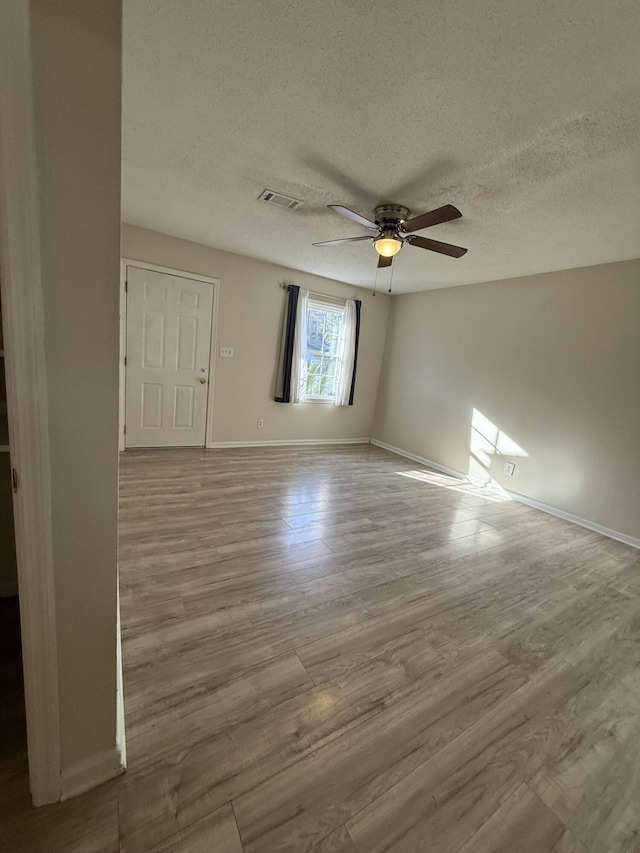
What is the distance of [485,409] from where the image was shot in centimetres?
430

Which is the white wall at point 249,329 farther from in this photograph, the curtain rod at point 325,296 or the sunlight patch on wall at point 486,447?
the sunlight patch on wall at point 486,447

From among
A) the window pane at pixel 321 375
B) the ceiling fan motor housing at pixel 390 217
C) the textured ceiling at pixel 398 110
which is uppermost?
the textured ceiling at pixel 398 110

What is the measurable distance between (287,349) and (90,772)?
425 cm

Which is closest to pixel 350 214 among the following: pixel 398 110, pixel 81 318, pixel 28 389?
pixel 398 110

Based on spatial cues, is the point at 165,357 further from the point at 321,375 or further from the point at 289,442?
the point at 321,375

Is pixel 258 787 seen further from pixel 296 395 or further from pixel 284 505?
pixel 296 395

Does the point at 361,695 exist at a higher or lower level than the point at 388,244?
lower

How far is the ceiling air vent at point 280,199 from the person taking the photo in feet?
8.27

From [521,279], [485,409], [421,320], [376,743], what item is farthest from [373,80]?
[421,320]

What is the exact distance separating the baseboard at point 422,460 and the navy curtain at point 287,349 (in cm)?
186

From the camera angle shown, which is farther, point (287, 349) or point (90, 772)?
point (287, 349)

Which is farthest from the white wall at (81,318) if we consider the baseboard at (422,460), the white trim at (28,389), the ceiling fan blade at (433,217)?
the baseboard at (422,460)

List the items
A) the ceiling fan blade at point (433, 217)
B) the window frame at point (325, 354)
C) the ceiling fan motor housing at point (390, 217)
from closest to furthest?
the ceiling fan blade at point (433, 217), the ceiling fan motor housing at point (390, 217), the window frame at point (325, 354)

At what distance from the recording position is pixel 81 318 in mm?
784
